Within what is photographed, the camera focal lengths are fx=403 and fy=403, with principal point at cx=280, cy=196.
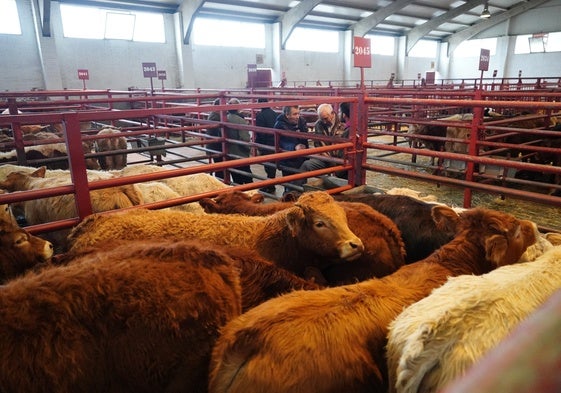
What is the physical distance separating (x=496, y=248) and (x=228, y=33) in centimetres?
2246

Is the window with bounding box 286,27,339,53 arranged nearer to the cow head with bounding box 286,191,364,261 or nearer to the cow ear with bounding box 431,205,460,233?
the cow head with bounding box 286,191,364,261

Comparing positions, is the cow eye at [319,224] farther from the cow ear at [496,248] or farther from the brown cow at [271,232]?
the cow ear at [496,248]

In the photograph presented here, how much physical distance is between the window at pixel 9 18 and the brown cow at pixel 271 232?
681 inches

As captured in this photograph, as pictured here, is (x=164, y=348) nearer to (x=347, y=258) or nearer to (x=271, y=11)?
(x=347, y=258)

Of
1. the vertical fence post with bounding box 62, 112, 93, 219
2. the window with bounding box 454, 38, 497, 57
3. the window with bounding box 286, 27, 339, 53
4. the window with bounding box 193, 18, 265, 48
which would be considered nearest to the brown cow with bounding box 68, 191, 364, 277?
the vertical fence post with bounding box 62, 112, 93, 219

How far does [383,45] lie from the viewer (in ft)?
99.4

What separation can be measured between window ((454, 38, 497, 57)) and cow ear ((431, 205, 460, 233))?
34.6 metres

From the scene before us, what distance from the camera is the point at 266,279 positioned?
2084mm

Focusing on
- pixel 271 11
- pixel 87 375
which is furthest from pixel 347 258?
pixel 271 11

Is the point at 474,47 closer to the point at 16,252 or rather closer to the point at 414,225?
the point at 414,225

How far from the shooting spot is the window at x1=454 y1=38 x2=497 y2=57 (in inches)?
1245

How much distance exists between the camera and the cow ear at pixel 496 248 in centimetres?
219

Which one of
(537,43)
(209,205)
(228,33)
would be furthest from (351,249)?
(537,43)

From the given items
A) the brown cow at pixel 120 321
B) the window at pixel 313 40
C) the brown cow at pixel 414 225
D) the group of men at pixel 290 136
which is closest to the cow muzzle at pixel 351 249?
the brown cow at pixel 414 225
